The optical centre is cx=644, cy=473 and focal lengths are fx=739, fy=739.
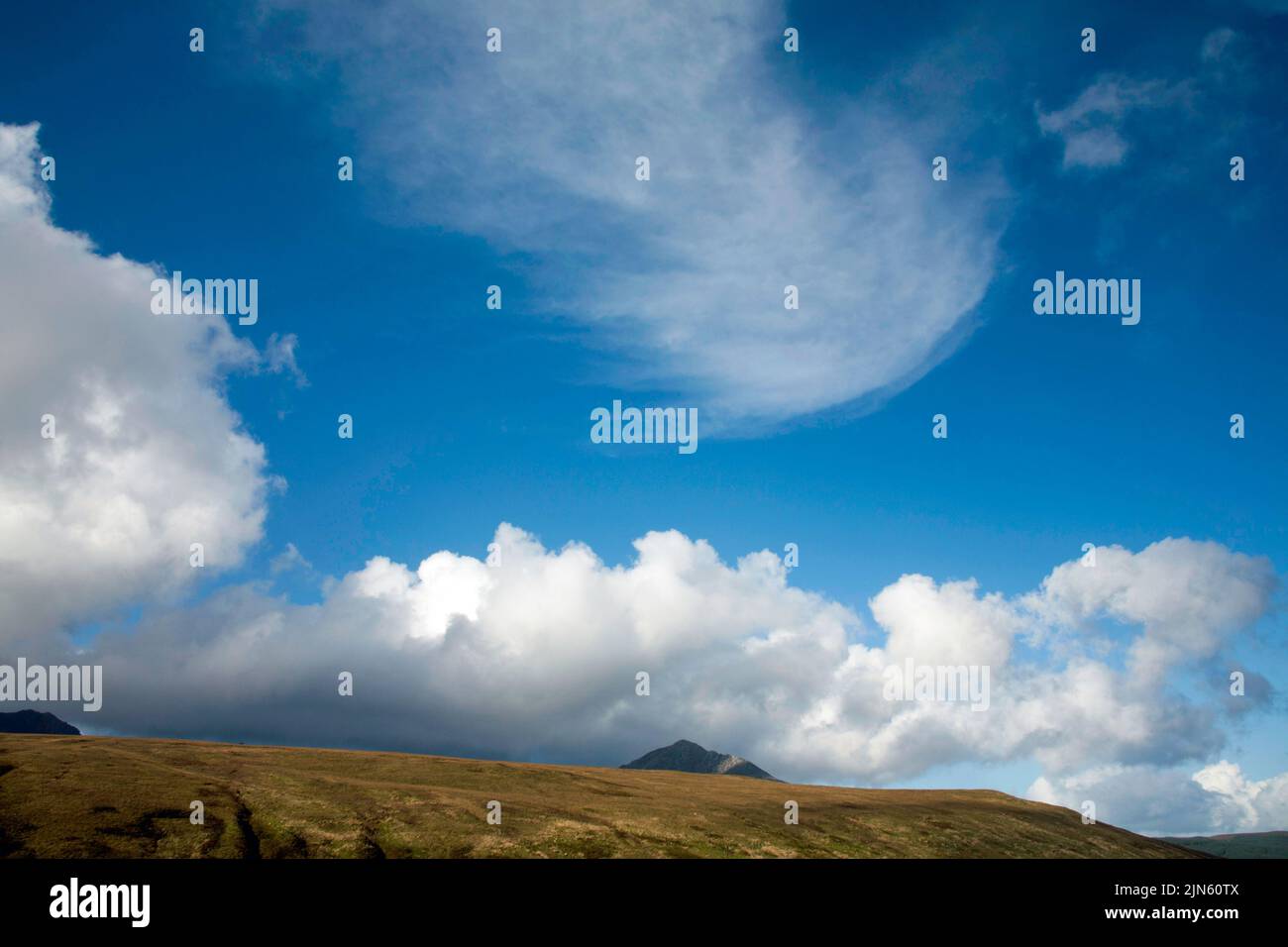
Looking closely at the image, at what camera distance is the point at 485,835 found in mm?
79188

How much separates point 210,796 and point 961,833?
335ft

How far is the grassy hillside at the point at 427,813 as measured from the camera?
68188 millimetres

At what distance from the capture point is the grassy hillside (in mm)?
68188

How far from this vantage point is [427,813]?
84625 millimetres
